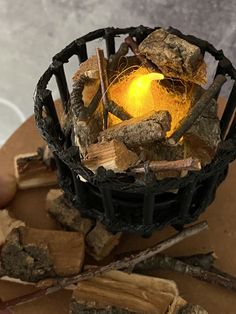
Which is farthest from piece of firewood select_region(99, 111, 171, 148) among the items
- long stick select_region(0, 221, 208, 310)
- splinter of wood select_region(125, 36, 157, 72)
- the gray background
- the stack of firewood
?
the gray background

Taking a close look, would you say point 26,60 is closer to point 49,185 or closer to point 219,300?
point 49,185

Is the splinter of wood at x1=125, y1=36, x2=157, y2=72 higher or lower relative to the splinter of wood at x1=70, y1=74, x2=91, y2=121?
higher

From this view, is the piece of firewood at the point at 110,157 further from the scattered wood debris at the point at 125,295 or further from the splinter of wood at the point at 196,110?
the scattered wood debris at the point at 125,295

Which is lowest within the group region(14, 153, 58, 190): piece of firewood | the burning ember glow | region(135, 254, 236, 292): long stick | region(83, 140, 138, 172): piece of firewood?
region(135, 254, 236, 292): long stick

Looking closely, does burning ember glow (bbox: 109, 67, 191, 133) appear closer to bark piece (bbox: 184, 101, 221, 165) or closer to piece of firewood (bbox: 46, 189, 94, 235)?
bark piece (bbox: 184, 101, 221, 165)

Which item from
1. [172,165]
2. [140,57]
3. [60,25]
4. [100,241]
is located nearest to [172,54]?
[140,57]

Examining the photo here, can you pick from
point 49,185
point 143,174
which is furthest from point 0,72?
point 143,174
